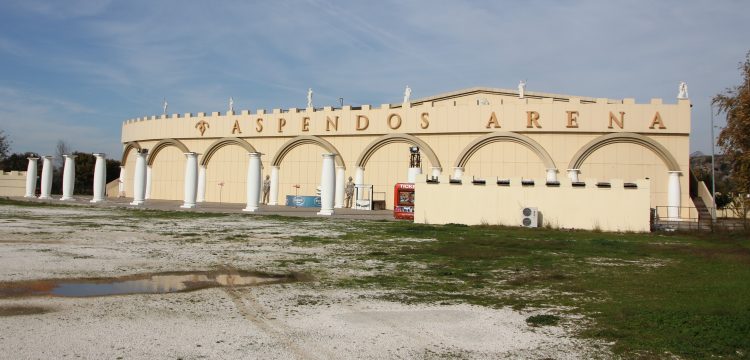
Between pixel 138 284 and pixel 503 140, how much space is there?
31.5 meters

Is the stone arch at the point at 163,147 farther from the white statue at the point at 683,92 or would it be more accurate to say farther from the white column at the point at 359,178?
the white statue at the point at 683,92

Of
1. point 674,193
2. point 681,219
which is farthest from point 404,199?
point 681,219

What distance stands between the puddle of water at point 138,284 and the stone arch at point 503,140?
29.0 meters

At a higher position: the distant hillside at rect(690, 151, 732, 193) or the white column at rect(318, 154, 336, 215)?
the distant hillside at rect(690, 151, 732, 193)

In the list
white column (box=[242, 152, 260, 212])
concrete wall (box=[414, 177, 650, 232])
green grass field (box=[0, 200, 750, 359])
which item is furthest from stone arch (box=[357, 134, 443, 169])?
green grass field (box=[0, 200, 750, 359])

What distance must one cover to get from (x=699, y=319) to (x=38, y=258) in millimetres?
12449

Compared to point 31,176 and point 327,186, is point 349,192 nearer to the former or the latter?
point 327,186

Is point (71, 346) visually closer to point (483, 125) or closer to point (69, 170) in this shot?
point (483, 125)

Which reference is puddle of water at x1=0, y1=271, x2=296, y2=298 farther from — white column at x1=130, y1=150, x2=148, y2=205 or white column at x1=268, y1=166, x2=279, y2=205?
white column at x1=268, y1=166, x2=279, y2=205

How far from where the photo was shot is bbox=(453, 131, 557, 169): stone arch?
36.8 meters

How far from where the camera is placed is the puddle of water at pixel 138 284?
339 inches

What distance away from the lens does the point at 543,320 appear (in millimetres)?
7586

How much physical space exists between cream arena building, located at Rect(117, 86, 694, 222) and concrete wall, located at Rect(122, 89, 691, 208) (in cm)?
7

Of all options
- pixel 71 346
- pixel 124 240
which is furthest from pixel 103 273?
pixel 124 240
